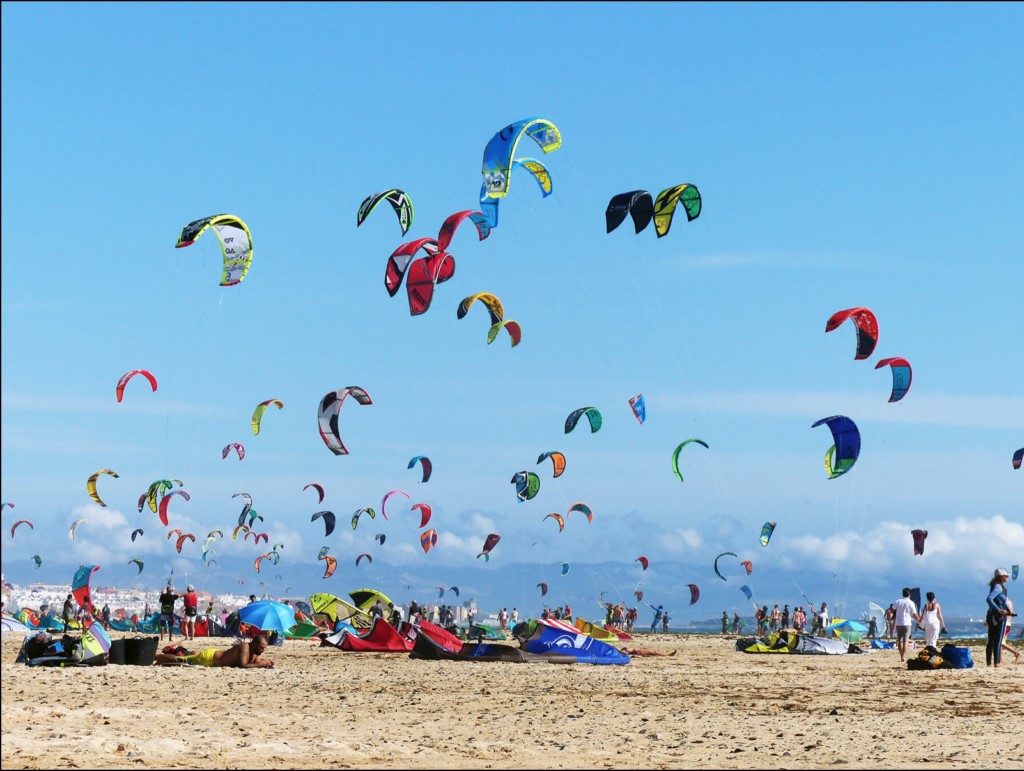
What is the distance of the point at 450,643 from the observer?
2062cm

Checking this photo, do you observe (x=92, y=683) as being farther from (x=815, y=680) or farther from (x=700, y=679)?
(x=815, y=680)

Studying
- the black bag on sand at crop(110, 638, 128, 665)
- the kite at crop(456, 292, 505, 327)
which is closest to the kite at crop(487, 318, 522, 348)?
the kite at crop(456, 292, 505, 327)

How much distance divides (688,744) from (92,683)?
747cm

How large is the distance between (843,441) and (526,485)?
56.9 feet

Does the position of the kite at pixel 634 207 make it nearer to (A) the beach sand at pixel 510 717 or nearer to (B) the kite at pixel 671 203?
(B) the kite at pixel 671 203

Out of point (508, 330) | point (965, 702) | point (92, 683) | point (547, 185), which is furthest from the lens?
point (508, 330)

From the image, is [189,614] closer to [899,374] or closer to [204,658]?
[204,658]

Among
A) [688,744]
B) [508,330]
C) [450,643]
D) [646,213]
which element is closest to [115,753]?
[688,744]

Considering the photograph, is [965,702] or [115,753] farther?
[965,702]

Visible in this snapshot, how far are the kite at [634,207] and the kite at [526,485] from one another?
17264 millimetres

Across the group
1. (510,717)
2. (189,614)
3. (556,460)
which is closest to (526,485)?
(556,460)

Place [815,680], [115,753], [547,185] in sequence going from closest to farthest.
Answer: [115,753] → [815,680] → [547,185]

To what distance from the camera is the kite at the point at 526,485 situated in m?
37.5

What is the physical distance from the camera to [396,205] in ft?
73.8
